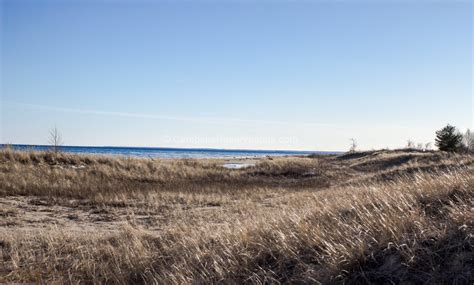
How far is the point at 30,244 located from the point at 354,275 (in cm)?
561

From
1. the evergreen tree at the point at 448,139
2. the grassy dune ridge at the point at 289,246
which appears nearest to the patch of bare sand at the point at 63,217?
the grassy dune ridge at the point at 289,246

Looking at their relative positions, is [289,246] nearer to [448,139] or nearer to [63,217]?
[63,217]

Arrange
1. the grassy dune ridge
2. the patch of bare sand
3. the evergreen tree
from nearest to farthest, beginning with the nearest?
the grassy dune ridge < the patch of bare sand < the evergreen tree

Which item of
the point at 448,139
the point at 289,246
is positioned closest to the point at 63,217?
the point at 289,246

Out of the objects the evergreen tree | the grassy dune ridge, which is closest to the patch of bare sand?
the grassy dune ridge

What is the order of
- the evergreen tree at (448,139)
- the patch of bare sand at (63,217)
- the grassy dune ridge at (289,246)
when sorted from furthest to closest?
the evergreen tree at (448,139), the patch of bare sand at (63,217), the grassy dune ridge at (289,246)

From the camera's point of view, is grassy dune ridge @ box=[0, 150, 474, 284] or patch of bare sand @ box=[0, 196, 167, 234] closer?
grassy dune ridge @ box=[0, 150, 474, 284]

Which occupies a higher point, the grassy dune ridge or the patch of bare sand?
the grassy dune ridge

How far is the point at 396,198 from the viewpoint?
16.5 feet

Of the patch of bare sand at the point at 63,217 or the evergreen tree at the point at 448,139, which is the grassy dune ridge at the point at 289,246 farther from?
the evergreen tree at the point at 448,139

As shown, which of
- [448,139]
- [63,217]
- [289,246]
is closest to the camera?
[289,246]

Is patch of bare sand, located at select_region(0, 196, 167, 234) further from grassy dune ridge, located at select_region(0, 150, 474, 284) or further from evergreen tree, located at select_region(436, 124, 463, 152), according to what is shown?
evergreen tree, located at select_region(436, 124, 463, 152)

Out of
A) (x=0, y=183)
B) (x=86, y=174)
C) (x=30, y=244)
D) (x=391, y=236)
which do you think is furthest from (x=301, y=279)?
(x=86, y=174)

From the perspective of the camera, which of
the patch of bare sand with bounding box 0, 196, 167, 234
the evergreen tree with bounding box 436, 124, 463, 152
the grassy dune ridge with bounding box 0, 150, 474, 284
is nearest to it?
the grassy dune ridge with bounding box 0, 150, 474, 284
